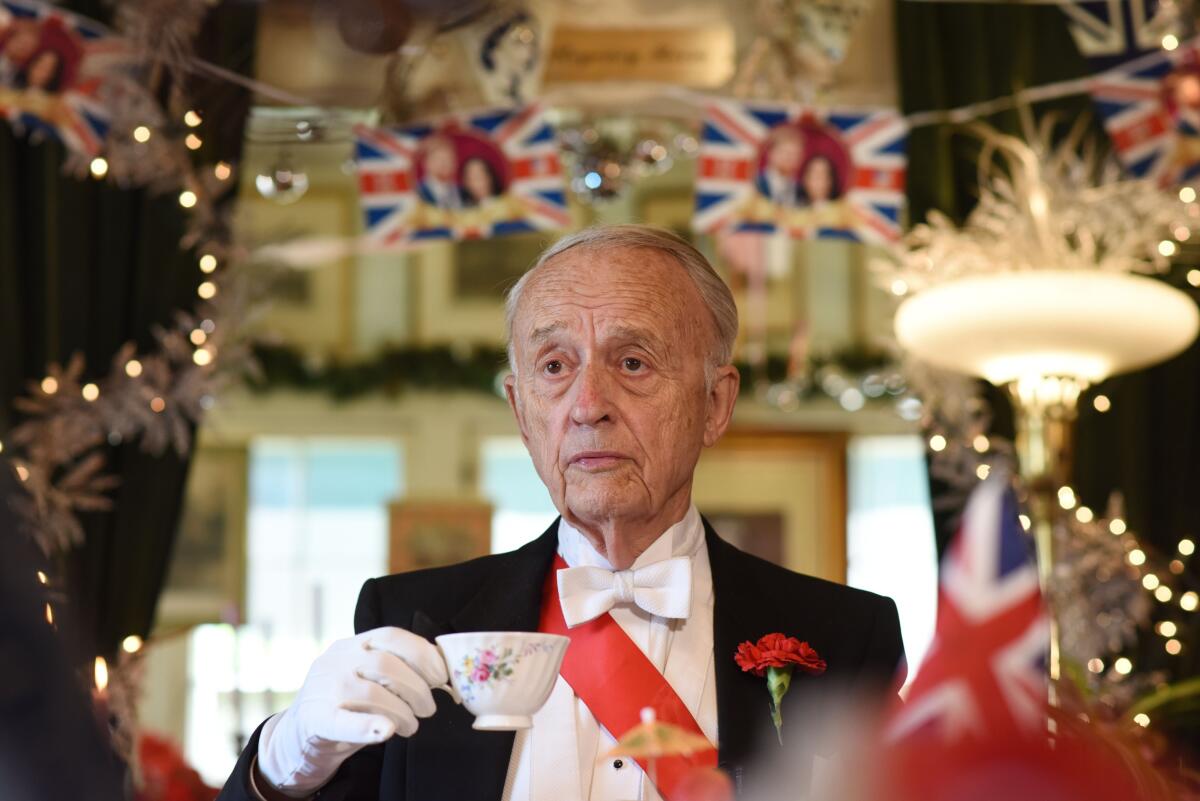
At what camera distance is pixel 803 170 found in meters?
4.07

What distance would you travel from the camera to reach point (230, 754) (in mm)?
6734

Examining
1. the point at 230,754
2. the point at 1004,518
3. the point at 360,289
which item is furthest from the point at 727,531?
the point at 1004,518

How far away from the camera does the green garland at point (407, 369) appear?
647 centimetres

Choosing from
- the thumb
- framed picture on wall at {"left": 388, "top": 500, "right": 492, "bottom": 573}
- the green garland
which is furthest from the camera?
the green garland

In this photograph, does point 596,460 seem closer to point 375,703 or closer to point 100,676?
point 375,703

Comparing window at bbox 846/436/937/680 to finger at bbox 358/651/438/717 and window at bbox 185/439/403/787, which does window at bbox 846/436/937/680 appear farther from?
finger at bbox 358/651/438/717

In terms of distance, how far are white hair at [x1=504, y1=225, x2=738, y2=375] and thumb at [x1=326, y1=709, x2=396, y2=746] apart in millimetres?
634

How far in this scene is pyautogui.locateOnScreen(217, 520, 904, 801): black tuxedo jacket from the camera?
1711 mm

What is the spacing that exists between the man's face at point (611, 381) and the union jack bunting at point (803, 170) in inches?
86.3

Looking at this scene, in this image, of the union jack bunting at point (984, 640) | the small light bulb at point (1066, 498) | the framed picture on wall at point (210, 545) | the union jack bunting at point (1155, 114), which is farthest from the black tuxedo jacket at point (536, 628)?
the framed picture on wall at point (210, 545)

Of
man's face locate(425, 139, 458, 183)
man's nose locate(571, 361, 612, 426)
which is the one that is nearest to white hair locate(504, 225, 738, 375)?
man's nose locate(571, 361, 612, 426)

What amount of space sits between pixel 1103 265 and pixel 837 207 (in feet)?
2.28

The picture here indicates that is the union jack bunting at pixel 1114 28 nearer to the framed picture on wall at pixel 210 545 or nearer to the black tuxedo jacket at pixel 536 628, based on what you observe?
the black tuxedo jacket at pixel 536 628

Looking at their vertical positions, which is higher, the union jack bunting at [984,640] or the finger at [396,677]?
the union jack bunting at [984,640]
